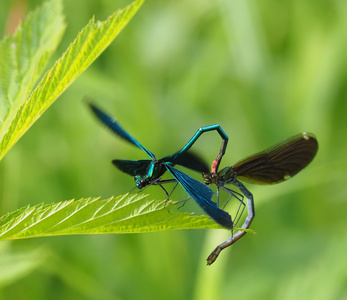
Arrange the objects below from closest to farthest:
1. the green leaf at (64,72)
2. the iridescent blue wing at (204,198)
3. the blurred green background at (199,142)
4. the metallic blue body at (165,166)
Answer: the green leaf at (64,72)
the iridescent blue wing at (204,198)
the metallic blue body at (165,166)
the blurred green background at (199,142)

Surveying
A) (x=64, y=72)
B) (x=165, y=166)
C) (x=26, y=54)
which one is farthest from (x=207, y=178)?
(x=64, y=72)

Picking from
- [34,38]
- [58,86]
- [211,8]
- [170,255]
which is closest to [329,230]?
A: [170,255]

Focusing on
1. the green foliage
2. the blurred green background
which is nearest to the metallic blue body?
the green foliage

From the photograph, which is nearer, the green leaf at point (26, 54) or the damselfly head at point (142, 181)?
the green leaf at point (26, 54)

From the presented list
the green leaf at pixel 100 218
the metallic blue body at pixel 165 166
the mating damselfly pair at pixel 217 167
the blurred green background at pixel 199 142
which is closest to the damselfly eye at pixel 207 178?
the mating damselfly pair at pixel 217 167

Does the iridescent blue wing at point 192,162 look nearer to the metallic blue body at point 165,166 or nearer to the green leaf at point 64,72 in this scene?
the metallic blue body at point 165,166

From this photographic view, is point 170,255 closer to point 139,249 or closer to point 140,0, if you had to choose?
point 139,249

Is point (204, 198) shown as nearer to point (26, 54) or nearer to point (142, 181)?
point (142, 181)
